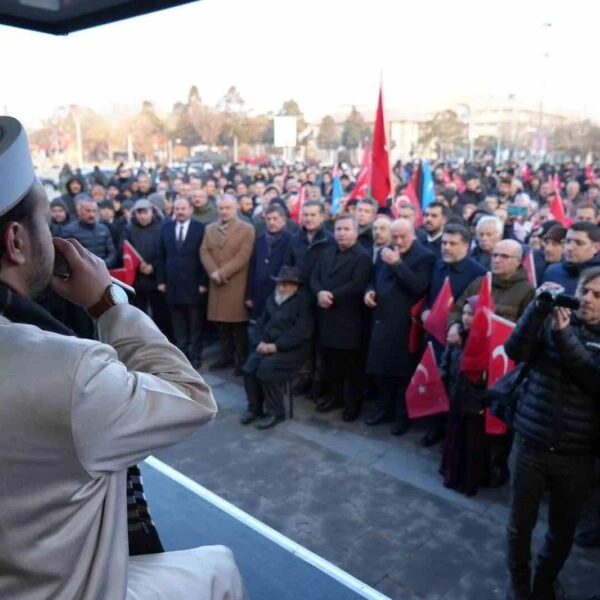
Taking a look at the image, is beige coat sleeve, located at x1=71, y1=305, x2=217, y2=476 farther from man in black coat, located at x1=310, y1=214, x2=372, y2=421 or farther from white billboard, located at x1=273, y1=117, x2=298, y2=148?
white billboard, located at x1=273, y1=117, x2=298, y2=148

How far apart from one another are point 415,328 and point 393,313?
0.22 metres

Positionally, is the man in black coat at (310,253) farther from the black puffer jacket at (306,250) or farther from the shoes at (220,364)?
the shoes at (220,364)

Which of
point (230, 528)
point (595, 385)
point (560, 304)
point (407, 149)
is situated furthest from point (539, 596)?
point (407, 149)

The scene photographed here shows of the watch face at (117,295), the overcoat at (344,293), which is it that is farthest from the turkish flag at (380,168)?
the watch face at (117,295)

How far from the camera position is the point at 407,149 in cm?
5594

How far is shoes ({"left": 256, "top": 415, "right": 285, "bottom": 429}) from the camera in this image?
207 inches

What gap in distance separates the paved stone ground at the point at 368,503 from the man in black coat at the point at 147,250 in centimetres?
223

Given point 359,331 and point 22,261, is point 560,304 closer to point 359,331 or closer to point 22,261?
point 22,261

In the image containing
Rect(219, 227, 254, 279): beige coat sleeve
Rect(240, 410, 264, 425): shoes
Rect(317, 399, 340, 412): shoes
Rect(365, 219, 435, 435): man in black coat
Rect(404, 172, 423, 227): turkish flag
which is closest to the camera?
Rect(365, 219, 435, 435): man in black coat

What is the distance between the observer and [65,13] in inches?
89.3

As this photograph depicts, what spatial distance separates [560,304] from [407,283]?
231 centimetres

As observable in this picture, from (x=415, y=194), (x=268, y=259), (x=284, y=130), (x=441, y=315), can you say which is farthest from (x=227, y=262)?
(x=284, y=130)

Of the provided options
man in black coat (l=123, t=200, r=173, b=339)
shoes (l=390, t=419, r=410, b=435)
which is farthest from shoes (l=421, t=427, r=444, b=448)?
man in black coat (l=123, t=200, r=173, b=339)

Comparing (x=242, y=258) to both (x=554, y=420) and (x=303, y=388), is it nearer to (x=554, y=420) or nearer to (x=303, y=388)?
(x=303, y=388)
